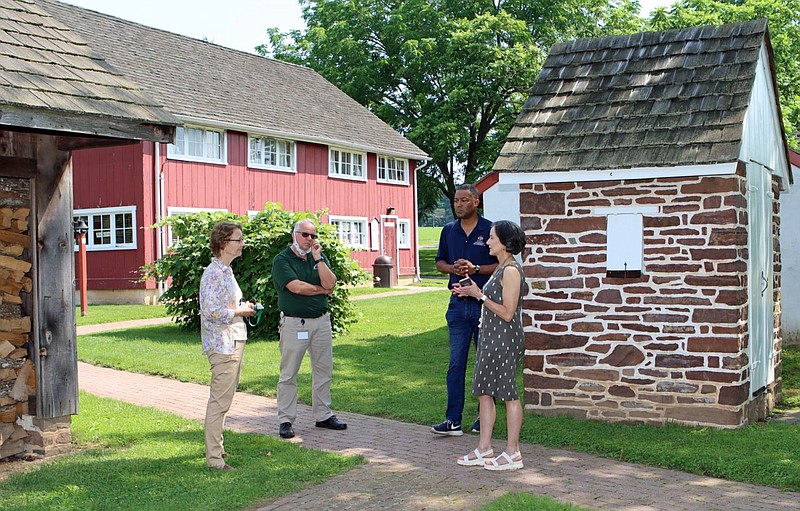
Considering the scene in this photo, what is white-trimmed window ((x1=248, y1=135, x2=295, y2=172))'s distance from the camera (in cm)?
2580

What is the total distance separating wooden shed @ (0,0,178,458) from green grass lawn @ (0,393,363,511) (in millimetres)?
463

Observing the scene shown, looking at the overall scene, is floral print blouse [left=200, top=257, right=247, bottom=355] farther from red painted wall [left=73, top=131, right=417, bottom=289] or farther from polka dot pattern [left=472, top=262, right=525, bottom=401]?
red painted wall [left=73, top=131, right=417, bottom=289]

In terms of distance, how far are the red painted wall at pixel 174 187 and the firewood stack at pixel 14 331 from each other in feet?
50.6

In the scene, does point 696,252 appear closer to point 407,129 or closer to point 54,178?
point 54,178

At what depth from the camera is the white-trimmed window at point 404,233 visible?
32.2 meters

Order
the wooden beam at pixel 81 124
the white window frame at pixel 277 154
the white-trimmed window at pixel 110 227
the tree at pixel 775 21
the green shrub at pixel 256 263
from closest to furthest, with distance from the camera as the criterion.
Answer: the wooden beam at pixel 81 124
the green shrub at pixel 256 263
the white-trimmed window at pixel 110 227
the white window frame at pixel 277 154
the tree at pixel 775 21

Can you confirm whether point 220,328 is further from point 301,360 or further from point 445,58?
point 445,58

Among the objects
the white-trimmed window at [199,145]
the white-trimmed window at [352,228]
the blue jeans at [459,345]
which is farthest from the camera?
the white-trimmed window at [352,228]

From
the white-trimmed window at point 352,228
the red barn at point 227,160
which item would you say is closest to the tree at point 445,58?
the red barn at point 227,160

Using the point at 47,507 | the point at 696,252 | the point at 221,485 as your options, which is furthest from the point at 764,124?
the point at 47,507

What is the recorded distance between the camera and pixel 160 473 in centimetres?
647

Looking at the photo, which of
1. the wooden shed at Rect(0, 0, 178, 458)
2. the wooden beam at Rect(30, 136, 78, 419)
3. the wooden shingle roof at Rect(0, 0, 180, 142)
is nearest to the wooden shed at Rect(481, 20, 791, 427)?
the wooden shingle roof at Rect(0, 0, 180, 142)

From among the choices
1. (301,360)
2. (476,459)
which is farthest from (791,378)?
(301,360)

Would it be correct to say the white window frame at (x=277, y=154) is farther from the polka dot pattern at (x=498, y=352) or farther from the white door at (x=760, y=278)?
the polka dot pattern at (x=498, y=352)
